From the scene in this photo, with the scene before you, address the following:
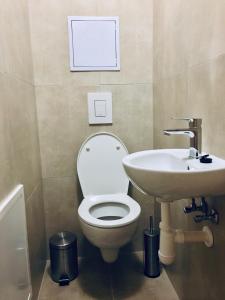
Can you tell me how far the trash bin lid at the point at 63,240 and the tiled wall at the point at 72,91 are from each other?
138mm

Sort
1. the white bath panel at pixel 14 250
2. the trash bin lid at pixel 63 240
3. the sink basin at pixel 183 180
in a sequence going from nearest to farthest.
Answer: the sink basin at pixel 183 180, the white bath panel at pixel 14 250, the trash bin lid at pixel 63 240

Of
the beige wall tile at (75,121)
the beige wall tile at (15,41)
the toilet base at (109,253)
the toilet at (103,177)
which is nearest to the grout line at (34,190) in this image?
the beige wall tile at (75,121)

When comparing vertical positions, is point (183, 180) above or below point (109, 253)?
above

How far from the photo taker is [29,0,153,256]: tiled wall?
1.62 meters

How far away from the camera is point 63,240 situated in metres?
1.63

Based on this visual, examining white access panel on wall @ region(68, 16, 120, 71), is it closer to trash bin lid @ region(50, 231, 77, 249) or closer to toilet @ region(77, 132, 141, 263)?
toilet @ region(77, 132, 141, 263)

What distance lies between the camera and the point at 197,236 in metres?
1.03

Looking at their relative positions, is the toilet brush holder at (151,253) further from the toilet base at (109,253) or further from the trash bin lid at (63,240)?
the trash bin lid at (63,240)

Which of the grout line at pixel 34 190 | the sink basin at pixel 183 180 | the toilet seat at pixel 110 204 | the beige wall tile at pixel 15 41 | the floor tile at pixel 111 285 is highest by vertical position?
the beige wall tile at pixel 15 41

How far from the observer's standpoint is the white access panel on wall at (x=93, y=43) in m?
1.63

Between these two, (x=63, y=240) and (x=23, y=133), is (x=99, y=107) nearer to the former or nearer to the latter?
(x=23, y=133)

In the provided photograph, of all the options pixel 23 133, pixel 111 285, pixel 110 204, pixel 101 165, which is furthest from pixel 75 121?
pixel 111 285

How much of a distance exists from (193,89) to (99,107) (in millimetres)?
727

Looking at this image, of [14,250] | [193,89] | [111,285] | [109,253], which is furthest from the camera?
[111,285]
